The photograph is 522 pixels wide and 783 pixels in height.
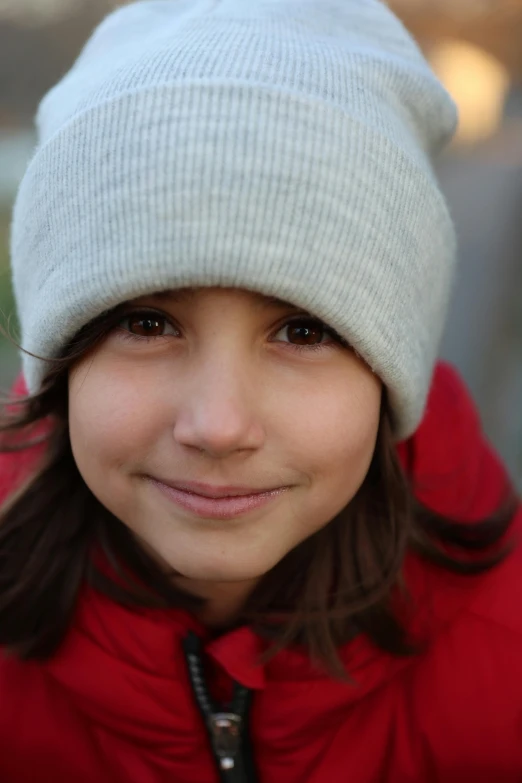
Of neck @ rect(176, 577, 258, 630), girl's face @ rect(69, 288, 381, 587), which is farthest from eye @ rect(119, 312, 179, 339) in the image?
neck @ rect(176, 577, 258, 630)

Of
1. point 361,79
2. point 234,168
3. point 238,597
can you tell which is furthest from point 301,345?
point 238,597

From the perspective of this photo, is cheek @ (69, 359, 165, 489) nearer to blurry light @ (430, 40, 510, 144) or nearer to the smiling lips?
the smiling lips

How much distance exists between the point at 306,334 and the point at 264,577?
484 millimetres

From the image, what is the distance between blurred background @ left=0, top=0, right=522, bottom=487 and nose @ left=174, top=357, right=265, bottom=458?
1.22 meters

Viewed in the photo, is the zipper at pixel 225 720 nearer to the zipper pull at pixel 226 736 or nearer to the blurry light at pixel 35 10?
the zipper pull at pixel 226 736

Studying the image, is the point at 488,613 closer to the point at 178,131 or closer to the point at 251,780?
the point at 251,780

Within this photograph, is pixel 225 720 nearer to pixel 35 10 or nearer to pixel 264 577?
pixel 264 577

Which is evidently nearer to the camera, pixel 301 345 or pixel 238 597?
pixel 301 345

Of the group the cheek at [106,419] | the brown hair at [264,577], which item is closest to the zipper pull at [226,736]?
the brown hair at [264,577]

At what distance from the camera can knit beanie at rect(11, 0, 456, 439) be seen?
0.92 meters

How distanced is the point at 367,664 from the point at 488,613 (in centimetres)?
22

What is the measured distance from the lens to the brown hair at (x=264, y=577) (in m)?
1.25

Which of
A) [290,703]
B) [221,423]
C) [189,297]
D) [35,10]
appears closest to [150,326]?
[189,297]

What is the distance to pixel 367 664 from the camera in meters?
1.25
